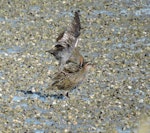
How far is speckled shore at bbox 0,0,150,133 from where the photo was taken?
518 inches

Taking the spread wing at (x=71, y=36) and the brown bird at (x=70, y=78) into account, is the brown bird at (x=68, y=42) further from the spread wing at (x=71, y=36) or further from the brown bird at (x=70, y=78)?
the brown bird at (x=70, y=78)

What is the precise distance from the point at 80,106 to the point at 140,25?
7.70 metres


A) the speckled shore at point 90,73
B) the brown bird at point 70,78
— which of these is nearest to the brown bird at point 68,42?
the brown bird at point 70,78

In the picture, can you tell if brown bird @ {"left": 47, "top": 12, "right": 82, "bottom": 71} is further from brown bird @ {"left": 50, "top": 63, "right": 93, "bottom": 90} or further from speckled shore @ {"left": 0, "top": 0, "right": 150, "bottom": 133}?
speckled shore @ {"left": 0, "top": 0, "right": 150, "bottom": 133}

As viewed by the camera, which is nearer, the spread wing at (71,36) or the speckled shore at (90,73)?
the speckled shore at (90,73)

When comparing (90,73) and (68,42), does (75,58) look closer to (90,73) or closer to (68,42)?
(68,42)

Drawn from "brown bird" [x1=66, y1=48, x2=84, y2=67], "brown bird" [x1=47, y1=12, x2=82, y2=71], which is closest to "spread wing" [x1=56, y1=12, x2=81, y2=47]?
"brown bird" [x1=47, y1=12, x2=82, y2=71]

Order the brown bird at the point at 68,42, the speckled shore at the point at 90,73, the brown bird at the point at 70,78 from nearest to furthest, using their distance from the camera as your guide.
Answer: the speckled shore at the point at 90,73
the brown bird at the point at 70,78
the brown bird at the point at 68,42

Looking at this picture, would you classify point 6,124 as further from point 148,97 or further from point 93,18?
point 93,18

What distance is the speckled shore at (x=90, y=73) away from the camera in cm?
1316

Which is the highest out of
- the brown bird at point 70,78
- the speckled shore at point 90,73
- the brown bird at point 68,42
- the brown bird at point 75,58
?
the brown bird at point 68,42

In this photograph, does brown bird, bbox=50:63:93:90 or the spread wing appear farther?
the spread wing

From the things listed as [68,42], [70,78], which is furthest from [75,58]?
[70,78]

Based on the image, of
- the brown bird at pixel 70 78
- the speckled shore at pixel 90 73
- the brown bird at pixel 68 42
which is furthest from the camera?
Answer: the brown bird at pixel 68 42
